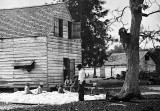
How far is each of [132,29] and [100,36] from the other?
25.0m

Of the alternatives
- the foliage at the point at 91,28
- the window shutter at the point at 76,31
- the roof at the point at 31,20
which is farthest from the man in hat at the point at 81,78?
the foliage at the point at 91,28

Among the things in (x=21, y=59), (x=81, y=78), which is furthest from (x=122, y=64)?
(x=81, y=78)

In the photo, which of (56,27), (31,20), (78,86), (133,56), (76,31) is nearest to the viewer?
(133,56)

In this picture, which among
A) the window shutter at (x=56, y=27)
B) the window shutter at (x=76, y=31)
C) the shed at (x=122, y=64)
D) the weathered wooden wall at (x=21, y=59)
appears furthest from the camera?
the shed at (x=122, y=64)

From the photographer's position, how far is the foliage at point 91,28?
40125 mm

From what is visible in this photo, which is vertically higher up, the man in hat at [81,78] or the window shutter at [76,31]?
the window shutter at [76,31]

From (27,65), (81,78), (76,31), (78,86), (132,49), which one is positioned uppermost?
(76,31)

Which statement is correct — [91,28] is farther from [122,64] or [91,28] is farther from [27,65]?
[122,64]

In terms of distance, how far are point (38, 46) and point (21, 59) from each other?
186 centimetres

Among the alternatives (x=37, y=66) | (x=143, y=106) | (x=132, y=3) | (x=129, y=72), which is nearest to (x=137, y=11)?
(x=132, y=3)

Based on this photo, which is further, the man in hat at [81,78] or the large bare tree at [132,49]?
the large bare tree at [132,49]

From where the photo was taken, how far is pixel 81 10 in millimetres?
40156

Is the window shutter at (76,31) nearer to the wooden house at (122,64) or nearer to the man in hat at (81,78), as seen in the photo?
the man in hat at (81,78)

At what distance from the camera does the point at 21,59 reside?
84.9ft
